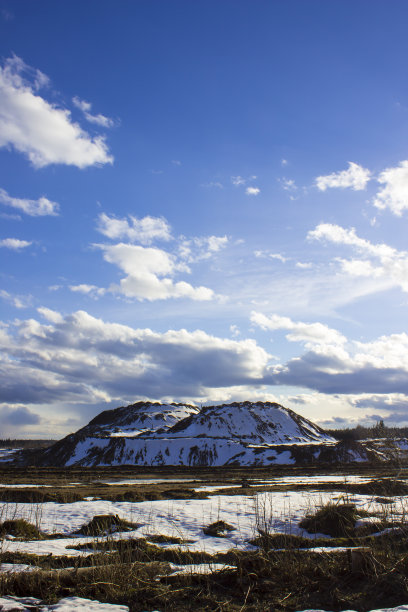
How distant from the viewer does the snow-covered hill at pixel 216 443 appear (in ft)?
335

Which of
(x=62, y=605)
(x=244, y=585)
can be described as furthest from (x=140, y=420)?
(x=62, y=605)

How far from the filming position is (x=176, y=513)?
789 inches

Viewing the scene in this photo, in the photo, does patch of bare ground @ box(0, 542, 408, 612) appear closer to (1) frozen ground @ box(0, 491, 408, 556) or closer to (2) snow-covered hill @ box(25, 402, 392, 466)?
(1) frozen ground @ box(0, 491, 408, 556)

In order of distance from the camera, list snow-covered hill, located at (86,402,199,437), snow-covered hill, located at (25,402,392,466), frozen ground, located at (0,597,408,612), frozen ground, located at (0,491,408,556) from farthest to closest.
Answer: snow-covered hill, located at (86,402,199,437), snow-covered hill, located at (25,402,392,466), frozen ground, located at (0,491,408,556), frozen ground, located at (0,597,408,612)

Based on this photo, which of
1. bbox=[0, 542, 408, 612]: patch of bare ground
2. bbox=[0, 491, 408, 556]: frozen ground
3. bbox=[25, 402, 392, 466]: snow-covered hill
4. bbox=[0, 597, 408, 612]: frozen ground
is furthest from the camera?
bbox=[25, 402, 392, 466]: snow-covered hill

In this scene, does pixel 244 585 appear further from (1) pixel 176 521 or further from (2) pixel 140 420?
(2) pixel 140 420

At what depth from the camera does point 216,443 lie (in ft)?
369

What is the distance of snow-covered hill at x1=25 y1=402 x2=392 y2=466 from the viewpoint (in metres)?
102

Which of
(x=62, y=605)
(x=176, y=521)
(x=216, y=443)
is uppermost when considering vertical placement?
(x=62, y=605)

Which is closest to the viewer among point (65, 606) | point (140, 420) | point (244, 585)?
point (65, 606)

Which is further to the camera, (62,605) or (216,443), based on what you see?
(216,443)

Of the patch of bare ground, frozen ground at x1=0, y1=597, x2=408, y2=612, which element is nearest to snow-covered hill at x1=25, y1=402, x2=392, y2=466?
the patch of bare ground

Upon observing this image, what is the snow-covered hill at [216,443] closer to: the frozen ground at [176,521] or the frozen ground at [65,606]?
the frozen ground at [176,521]

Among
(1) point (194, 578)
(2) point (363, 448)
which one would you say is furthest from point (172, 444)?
(1) point (194, 578)
